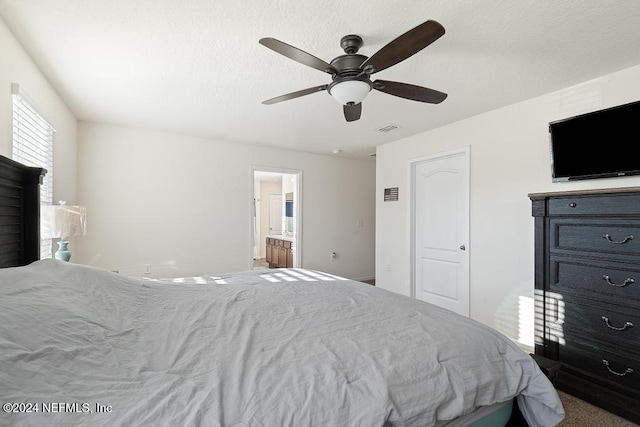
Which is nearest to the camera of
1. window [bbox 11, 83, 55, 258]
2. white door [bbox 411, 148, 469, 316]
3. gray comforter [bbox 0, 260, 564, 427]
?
gray comforter [bbox 0, 260, 564, 427]

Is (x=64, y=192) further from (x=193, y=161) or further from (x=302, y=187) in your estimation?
(x=302, y=187)

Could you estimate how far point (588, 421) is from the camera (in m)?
1.93

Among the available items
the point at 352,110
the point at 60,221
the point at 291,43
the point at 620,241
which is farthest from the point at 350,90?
the point at 60,221

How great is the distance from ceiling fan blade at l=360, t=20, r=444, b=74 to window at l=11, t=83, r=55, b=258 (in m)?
2.31

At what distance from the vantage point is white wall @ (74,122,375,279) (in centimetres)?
372

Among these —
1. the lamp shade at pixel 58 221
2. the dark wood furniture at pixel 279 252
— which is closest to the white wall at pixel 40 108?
the lamp shade at pixel 58 221

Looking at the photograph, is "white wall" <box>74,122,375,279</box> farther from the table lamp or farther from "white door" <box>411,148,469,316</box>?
"white door" <box>411,148,469,316</box>

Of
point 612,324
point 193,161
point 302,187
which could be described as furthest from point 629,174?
point 193,161

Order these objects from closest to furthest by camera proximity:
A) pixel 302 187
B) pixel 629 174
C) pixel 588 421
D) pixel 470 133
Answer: pixel 588 421 < pixel 629 174 < pixel 470 133 < pixel 302 187

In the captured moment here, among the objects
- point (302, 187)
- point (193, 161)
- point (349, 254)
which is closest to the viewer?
point (193, 161)

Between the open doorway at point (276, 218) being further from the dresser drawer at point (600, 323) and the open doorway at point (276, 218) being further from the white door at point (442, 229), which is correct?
the dresser drawer at point (600, 323)

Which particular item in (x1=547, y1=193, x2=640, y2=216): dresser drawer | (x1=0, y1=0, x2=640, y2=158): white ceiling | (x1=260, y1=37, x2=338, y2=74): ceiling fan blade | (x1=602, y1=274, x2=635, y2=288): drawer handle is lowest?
(x1=602, y1=274, x2=635, y2=288): drawer handle

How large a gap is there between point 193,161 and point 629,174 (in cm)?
457

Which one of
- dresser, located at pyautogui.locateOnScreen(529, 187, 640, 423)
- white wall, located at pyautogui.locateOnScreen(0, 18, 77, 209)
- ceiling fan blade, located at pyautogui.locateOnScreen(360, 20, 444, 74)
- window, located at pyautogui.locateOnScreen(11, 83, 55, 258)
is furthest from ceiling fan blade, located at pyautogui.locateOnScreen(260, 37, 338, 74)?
dresser, located at pyautogui.locateOnScreen(529, 187, 640, 423)
